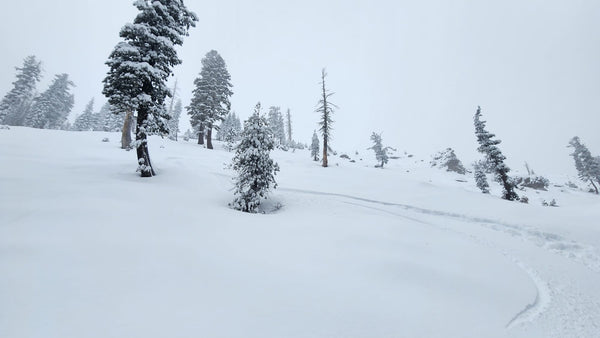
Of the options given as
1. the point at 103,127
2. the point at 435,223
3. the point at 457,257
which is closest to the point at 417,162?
the point at 435,223

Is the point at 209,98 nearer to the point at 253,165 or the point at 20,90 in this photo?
the point at 253,165

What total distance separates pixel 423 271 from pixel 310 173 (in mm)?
17488

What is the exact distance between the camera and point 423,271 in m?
7.33

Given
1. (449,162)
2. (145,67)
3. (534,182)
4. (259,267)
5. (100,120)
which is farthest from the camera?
(100,120)

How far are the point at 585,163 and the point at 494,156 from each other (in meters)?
36.0

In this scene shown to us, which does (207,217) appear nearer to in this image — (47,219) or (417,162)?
(47,219)

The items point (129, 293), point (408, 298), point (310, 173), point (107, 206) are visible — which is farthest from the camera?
point (310, 173)

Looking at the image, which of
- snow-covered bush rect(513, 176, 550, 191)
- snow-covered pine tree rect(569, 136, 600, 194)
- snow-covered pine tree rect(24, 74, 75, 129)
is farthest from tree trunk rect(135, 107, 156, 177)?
snow-covered pine tree rect(569, 136, 600, 194)

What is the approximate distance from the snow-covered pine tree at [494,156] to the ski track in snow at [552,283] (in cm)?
1324

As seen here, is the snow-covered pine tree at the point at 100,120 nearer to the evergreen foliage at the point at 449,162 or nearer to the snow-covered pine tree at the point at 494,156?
the snow-covered pine tree at the point at 494,156

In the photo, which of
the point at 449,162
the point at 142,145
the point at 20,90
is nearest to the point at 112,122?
the point at 20,90

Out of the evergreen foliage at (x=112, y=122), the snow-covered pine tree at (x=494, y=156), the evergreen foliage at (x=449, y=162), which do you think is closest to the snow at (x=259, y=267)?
the snow-covered pine tree at (x=494, y=156)

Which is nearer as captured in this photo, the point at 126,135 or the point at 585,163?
the point at 126,135

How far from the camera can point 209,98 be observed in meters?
32.0
